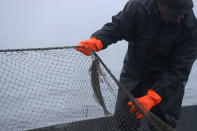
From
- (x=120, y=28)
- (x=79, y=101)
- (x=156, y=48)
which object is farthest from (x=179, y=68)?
(x=79, y=101)

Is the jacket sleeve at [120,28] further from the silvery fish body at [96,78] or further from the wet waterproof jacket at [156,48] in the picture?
the silvery fish body at [96,78]

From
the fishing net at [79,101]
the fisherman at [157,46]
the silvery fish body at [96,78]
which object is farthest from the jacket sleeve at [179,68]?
the silvery fish body at [96,78]

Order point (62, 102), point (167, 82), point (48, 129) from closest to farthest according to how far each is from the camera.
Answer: point (167, 82), point (48, 129), point (62, 102)

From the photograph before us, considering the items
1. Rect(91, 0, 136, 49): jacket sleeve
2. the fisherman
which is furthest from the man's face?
Rect(91, 0, 136, 49): jacket sleeve

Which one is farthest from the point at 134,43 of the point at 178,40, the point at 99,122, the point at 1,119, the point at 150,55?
the point at 1,119

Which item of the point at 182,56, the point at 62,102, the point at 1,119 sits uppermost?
the point at 182,56

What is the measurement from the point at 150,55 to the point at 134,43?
0.35ft

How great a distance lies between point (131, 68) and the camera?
1.18 m

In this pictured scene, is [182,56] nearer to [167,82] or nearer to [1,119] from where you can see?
[167,82]

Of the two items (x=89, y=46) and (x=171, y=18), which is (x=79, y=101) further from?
(x=171, y=18)

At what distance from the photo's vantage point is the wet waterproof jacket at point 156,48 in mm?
978

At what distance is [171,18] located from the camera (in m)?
0.94

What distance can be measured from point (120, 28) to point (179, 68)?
1.13 feet

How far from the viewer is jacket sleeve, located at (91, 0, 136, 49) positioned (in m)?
1.04
